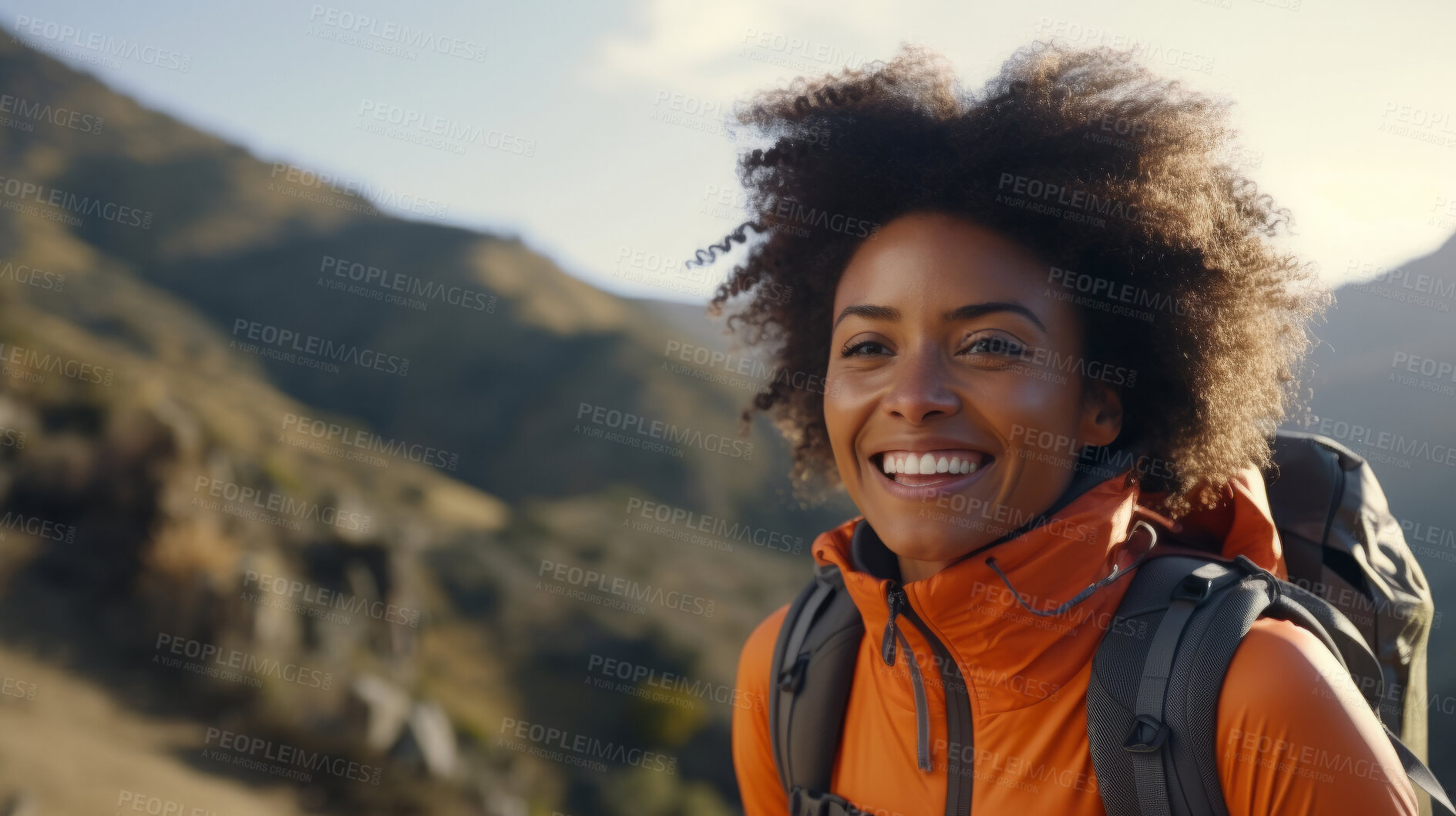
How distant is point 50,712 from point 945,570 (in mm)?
12238

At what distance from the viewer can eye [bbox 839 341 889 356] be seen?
2.29 metres

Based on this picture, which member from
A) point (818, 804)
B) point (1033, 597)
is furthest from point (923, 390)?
point (818, 804)

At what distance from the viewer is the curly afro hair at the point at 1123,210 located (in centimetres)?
235

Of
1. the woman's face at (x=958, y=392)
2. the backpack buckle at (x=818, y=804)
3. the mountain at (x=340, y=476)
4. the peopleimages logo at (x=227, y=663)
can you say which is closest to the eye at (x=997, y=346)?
the woman's face at (x=958, y=392)

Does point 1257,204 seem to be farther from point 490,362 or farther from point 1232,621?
point 490,362

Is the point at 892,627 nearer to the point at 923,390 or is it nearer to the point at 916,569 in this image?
the point at 916,569

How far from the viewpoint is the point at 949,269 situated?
2.21m

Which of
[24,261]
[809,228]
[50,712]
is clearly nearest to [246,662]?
[50,712]

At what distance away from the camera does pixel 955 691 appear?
85.3 inches

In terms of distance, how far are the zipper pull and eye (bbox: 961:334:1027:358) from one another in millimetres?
608

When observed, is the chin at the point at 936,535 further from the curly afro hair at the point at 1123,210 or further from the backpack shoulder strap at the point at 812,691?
the curly afro hair at the point at 1123,210

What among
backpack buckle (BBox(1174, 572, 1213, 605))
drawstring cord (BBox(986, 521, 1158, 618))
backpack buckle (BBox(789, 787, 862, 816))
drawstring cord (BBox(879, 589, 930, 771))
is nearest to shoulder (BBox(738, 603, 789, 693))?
backpack buckle (BBox(789, 787, 862, 816))

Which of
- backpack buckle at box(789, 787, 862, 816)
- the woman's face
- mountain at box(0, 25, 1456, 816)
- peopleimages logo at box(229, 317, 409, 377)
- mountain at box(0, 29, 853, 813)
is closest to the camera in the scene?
the woman's face

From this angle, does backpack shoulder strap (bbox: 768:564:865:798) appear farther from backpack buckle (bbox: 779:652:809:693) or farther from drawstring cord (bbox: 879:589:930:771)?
drawstring cord (bbox: 879:589:930:771)
